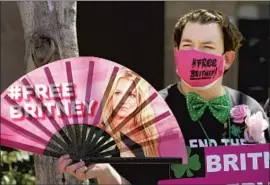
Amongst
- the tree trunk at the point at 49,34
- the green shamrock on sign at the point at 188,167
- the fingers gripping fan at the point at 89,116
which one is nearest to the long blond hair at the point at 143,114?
the fingers gripping fan at the point at 89,116

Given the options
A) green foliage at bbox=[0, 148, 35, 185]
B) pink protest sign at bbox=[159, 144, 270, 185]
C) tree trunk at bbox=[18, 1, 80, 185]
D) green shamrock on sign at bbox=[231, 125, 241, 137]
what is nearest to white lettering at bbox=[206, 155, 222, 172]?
pink protest sign at bbox=[159, 144, 270, 185]

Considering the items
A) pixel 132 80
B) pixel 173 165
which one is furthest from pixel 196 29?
pixel 173 165

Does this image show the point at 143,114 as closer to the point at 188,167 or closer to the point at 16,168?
the point at 188,167

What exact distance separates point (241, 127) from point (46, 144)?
3.65 ft

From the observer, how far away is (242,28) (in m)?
4.61

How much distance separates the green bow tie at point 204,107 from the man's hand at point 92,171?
1.82 feet

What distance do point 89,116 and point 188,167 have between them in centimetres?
63

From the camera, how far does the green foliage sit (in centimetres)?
492

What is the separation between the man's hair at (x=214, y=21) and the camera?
136 inches

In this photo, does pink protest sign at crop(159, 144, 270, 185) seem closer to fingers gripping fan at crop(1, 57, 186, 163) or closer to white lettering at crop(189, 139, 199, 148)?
white lettering at crop(189, 139, 199, 148)

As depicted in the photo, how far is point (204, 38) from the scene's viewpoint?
343 cm

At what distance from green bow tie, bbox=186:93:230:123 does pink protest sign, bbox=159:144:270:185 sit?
0.18 meters

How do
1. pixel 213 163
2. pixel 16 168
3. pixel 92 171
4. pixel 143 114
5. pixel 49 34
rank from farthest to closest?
pixel 16 168 < pixel 49 34 < pixel 213 163 < pixel 143 114 < pixel 92 171

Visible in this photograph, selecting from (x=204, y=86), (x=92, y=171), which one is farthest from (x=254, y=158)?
(x=92, y=171)
